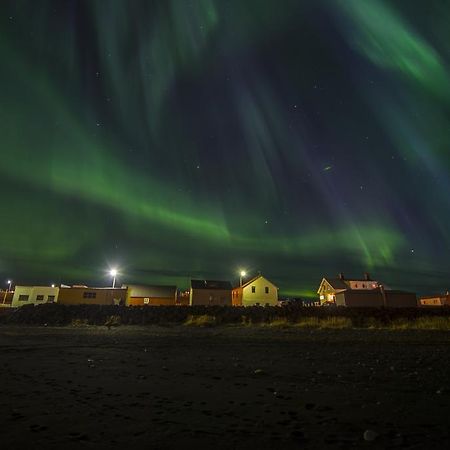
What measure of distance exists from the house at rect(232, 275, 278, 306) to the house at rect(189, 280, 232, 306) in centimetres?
369

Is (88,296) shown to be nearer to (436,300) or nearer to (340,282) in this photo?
(340,282)

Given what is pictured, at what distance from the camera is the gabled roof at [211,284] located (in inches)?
2854

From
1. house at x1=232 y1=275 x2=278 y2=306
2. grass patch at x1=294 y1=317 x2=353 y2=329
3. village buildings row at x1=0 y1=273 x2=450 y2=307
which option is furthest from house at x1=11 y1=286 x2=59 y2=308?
grass patch at x1=294 y1=317 x2=353 y2=329

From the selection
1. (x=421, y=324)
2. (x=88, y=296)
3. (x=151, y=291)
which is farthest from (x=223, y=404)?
(x=151, y=291)

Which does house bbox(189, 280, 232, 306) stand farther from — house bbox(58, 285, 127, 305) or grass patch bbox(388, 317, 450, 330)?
grass patch bbox(388, 317, 450, 330)

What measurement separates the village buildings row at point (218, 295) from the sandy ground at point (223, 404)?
46.9 m

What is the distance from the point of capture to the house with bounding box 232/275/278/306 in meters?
68.2

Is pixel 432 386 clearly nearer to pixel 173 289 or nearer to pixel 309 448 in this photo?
pixel 309 448

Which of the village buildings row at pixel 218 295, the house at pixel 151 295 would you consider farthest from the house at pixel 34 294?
the house at pixel 151 295

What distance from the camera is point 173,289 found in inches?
3204

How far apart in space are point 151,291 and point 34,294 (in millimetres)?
24759

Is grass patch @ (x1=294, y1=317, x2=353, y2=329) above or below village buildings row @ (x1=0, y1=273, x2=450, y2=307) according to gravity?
below

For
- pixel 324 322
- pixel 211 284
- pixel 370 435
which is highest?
pixel 211 284

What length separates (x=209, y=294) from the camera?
2805 inches
